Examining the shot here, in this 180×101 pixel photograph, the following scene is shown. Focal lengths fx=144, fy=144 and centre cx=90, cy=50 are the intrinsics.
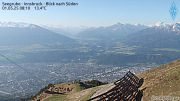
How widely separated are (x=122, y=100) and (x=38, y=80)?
604 ft

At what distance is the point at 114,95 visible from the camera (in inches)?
671

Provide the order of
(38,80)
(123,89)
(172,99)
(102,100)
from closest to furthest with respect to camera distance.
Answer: (172,99) < (102,100) < (123,89) < (38,80)

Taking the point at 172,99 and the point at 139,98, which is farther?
the point at 139,98

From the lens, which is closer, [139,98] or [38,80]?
[139,98]

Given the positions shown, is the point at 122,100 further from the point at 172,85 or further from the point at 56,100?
the point at 56,100

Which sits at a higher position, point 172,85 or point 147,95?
point 172,85

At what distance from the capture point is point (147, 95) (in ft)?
59.3

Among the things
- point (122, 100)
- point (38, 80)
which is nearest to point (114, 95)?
point (122, 100)

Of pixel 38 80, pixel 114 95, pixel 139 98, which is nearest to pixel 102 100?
pixel 114 95

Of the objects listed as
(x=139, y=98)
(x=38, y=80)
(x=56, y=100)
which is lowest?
(x=38, y=80)

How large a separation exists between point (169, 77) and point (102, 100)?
10.7m

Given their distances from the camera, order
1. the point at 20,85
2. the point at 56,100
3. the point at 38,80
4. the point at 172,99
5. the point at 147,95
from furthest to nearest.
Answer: the point at 38,80, the point at 20,85, the point at 56,100, the point at 147,95, the point at 172,99

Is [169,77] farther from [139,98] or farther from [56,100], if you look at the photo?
[56,100]

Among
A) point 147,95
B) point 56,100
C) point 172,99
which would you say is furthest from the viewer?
point 56,100
